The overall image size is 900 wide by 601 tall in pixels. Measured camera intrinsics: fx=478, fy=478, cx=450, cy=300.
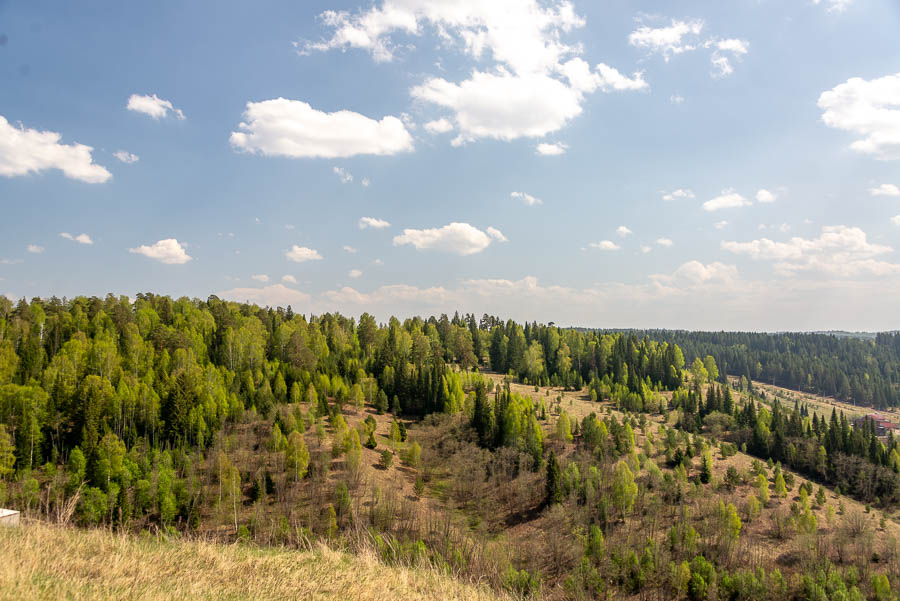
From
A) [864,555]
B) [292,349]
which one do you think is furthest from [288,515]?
[864,555]

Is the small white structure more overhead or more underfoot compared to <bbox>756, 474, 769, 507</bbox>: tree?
more overhead

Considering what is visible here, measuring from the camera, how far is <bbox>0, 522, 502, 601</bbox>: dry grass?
9.25 metres

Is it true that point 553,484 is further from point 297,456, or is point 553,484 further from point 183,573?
point 183,573

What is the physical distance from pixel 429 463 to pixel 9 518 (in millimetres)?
72790

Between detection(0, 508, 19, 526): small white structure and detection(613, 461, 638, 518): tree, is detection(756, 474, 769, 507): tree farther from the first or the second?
detection(0, 508, 19, 526): small white structure

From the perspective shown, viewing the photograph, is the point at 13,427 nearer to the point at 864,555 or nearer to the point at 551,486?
the point at 551,486

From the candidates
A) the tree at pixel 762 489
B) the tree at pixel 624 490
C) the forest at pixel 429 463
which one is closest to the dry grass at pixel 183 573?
the forest at pixel 429 463

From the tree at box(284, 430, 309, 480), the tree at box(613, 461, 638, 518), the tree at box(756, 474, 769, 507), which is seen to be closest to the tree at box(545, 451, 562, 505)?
the tree at box(613, 461, 638, 518)

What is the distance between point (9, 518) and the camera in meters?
13.9

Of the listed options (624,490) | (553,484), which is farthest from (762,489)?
(553,484)

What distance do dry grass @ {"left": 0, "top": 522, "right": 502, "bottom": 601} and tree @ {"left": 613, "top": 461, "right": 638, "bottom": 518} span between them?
62.8 meters

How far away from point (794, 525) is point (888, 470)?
33793 millimetres

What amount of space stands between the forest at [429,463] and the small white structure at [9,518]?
26.8 metres

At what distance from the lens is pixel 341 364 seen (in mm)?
109938
